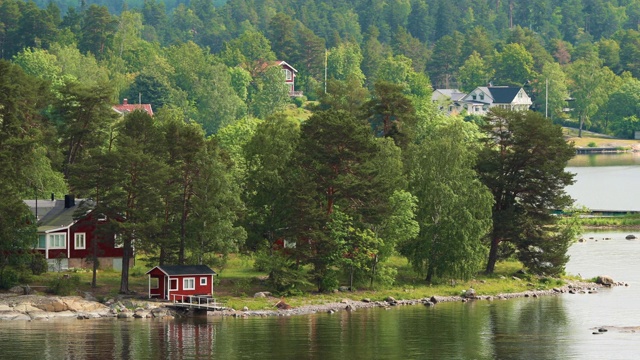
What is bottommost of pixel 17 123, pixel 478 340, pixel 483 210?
pixel 478 340

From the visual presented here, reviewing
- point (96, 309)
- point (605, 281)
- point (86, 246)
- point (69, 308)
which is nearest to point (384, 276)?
point (605, 281)

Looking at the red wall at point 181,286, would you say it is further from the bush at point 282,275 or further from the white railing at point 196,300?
the bush at point 282,275

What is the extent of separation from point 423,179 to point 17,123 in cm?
3002

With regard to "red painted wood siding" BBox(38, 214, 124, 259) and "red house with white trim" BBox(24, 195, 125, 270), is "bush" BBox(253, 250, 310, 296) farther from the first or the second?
"red house with white trim" BBox(24, 195, 125, 270)

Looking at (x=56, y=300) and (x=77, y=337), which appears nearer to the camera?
(x=77, y=337)

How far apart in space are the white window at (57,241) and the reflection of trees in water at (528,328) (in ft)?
94.1

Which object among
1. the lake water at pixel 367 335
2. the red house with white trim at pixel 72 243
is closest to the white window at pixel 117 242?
the red house with white trim at pixel 72 243

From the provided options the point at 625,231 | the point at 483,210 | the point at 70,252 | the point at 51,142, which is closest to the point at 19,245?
the point at 70,252

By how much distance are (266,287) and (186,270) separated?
6177mm

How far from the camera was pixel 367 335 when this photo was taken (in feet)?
281

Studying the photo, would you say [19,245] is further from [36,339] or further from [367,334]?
[367,334]

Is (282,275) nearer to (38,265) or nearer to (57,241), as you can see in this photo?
(57,241)

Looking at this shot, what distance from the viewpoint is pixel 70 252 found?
101 metres

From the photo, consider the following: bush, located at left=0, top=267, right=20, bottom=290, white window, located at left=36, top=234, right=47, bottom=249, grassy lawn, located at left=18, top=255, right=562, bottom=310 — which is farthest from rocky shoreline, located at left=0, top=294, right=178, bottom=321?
white window, located at left=36, top=234, right=47, bottom=249
